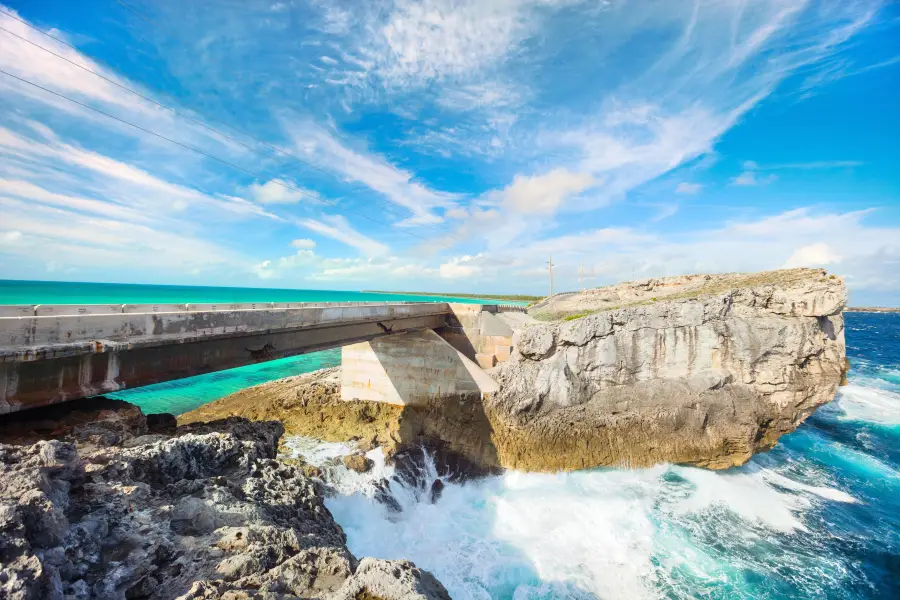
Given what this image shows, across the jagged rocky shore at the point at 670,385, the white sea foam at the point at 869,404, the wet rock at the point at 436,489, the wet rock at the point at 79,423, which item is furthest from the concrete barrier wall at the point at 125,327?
the white sea foam at the point at 869,404

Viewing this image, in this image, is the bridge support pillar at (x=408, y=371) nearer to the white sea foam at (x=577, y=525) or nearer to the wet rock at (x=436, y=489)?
the white sea foam at (x=577, y=525)

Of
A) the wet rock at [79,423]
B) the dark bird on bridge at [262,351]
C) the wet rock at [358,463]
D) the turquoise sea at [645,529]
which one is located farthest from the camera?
the wet rock at [358,463]

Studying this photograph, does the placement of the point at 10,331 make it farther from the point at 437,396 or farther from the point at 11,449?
the point at 437,396

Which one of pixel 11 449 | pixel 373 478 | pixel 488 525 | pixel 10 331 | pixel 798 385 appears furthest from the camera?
pixel 798 385

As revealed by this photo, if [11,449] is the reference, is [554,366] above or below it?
below

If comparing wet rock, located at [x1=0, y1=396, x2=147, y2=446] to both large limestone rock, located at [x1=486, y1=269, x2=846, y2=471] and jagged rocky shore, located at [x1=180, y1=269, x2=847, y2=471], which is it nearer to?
jagged rocky shore, located at [x1=180, y1=269, x2=847, y2=471]

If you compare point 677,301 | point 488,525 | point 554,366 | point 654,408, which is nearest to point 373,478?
point 488,525
